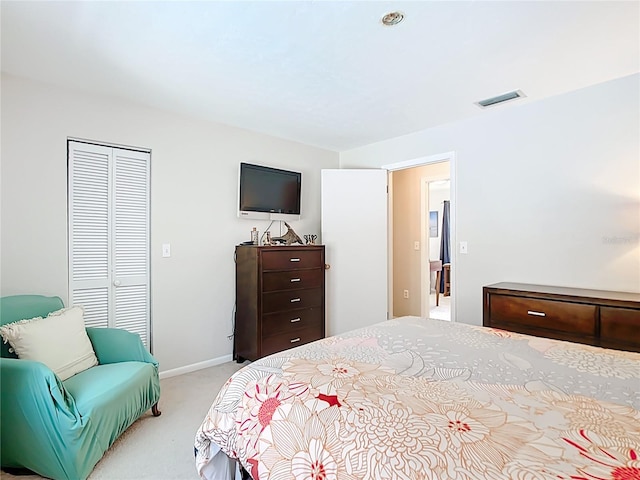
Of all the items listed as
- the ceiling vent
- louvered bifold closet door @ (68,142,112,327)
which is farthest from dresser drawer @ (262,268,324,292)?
the ceiling vent

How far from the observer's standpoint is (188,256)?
10.4 ft

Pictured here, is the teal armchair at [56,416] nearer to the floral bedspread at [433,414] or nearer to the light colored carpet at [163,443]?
the light colored carpet at [163,443]

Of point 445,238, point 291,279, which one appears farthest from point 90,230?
point 445,238

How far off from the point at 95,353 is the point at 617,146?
3.81 meters

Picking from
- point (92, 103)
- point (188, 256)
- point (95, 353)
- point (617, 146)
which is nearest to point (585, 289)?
point (617, 146)

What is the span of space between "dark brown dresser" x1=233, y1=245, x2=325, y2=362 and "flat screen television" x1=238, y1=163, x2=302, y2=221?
18.3 inches

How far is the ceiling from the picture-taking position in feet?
5.61

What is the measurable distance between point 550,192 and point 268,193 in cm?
253

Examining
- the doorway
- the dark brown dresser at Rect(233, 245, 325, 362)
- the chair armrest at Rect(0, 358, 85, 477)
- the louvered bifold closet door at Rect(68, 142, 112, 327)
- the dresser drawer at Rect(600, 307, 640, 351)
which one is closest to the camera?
the chair armrest at Rect(0, 358, 85, 477)

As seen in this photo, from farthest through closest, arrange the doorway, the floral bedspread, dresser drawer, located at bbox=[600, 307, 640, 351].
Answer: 1. the doorway
2. dresser drawer, located at bbox=[600, 307, 640, 351]
3. the floral bedspread

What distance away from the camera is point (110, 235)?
2.78m

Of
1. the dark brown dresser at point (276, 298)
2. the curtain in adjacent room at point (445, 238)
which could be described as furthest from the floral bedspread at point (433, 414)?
the curtain in adjacent room at point (445, 238)

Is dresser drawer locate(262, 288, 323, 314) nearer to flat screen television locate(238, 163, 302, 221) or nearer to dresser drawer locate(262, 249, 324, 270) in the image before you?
dresser drawer locate(262, 249, 324, 270)

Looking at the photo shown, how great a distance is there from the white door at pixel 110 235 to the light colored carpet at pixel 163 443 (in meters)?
0.68
